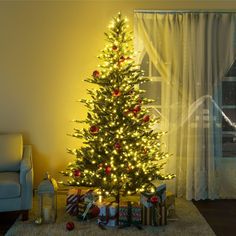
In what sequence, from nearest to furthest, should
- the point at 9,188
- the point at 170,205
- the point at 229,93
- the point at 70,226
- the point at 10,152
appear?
1. the point at 70,226
2. the point at 9,188
3. the point at 170,205
4. the point at 10,152
5. the point at 229,93

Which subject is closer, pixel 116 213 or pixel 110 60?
pixel 116 213

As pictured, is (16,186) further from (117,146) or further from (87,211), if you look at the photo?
(117,146)

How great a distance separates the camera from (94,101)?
402cm

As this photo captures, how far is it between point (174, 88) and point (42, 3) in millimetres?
2019

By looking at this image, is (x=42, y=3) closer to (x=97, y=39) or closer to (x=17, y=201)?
(x=97, y=39)

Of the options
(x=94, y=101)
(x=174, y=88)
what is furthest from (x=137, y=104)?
(x=174, y=88)

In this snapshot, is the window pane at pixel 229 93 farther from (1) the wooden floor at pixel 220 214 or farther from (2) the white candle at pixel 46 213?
(2) the white candle at pixel 46 213

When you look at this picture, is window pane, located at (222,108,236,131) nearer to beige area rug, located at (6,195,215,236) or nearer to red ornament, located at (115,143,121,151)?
beige area rug, located at (6,195,215,236)

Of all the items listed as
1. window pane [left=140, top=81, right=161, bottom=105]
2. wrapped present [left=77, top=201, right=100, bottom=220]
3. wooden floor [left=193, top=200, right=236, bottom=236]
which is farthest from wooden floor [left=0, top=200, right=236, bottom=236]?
window pane [left=140, top=81, right=161, bottom=105]

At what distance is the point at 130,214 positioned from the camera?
146 inches

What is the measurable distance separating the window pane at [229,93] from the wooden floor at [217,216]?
4.21 feet

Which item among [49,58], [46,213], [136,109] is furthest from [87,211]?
[49,58]

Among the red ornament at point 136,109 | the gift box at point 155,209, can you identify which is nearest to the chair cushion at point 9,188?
the gift box at point 155,209

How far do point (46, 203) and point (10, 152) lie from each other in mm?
828
